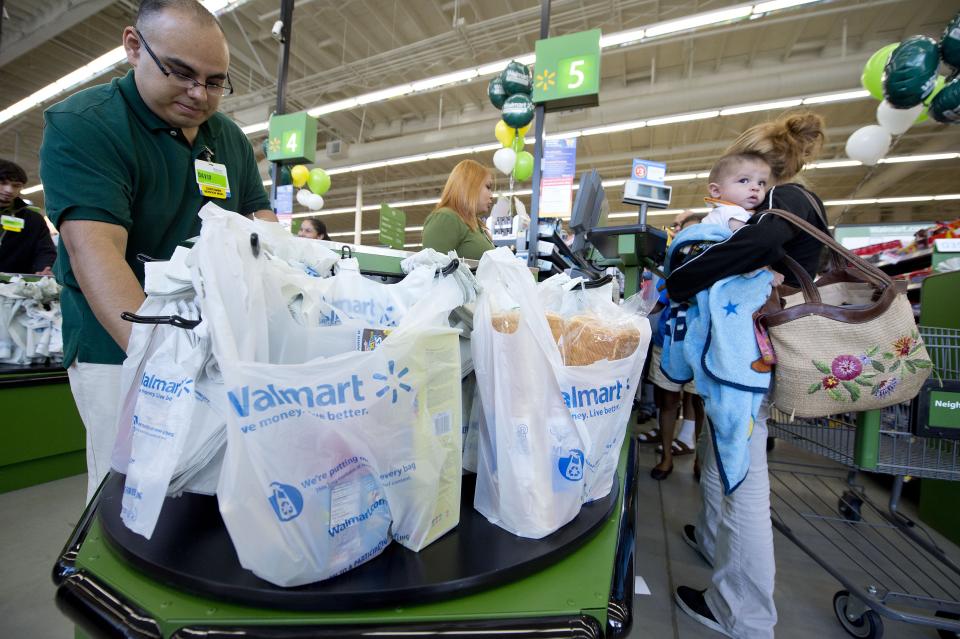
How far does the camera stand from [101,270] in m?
0.78

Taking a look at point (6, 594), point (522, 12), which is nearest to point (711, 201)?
point (6, 594)

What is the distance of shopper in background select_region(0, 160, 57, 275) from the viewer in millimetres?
2890

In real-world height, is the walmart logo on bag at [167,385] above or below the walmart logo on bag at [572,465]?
above

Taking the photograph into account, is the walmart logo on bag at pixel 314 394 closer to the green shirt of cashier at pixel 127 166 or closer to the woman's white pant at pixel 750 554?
the green shirt of cashier at pixel 127 166

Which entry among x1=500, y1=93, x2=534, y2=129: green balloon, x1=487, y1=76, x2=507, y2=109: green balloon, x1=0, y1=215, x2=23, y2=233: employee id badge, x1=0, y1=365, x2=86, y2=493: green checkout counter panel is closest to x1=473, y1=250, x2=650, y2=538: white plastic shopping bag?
x1=0, y1=365, x2=86, y2=493: green checkout counter panel

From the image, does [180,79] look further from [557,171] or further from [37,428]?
[557,171]

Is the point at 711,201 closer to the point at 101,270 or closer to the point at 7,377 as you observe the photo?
the point at 101,270

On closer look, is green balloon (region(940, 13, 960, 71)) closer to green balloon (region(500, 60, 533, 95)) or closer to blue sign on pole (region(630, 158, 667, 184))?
blue sign on pole (region(630, 158, 667, 184))

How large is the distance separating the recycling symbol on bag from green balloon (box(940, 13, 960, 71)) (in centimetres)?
561

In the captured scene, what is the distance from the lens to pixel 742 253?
1.17m

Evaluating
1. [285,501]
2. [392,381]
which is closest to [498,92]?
[392,381]

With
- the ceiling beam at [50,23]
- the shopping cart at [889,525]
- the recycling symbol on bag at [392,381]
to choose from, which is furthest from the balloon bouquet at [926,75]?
the ceiling beam at [50,23]

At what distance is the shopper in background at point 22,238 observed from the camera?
9.48 ft

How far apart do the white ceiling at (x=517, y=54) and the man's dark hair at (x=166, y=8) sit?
685cm
